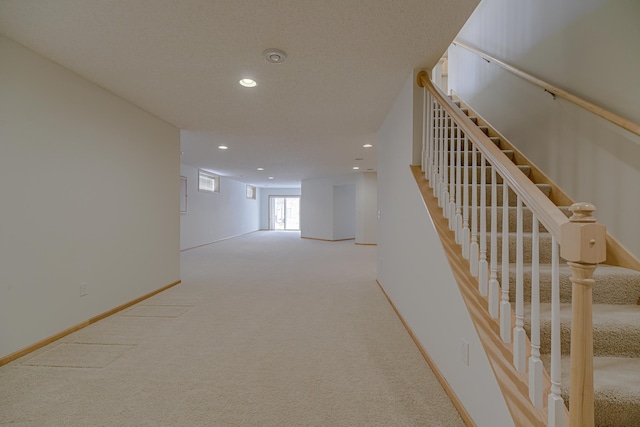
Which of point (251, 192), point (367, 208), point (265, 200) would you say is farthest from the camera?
point (265, 200)

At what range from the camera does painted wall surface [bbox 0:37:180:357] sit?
1.95 metres

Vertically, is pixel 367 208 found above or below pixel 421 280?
above

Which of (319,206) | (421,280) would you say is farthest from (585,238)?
(319,206)

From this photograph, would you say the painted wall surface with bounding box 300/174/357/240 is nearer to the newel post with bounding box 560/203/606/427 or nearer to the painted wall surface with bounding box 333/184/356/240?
the painted wall surface with bounding box 333/184/356/240

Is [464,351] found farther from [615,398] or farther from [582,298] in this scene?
[582,298]

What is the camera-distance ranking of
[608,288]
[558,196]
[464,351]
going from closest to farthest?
[464,351]
[608,288]
[558,196]

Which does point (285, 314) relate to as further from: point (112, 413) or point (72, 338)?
point (72, 338)

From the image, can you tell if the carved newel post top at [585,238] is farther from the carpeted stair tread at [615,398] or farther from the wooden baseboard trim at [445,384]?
the wooden baseboard trim at [445,384]

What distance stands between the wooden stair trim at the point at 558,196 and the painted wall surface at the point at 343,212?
6.40 metres

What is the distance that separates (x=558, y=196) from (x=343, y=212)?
313 inches

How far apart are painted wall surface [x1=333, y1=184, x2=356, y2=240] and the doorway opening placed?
4.55m

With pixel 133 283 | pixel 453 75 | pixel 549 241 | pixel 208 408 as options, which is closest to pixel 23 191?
pixel 133 283

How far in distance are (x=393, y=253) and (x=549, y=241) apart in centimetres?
140

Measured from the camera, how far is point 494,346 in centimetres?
119
